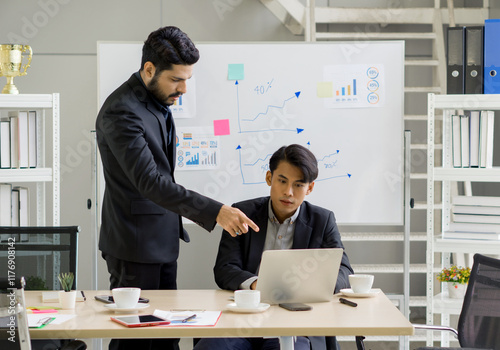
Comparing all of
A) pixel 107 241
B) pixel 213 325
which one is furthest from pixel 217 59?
pixel 213 325

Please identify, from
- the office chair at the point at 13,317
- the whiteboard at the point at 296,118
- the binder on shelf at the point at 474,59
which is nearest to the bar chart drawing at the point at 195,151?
the whiteboard at the point at 296,118

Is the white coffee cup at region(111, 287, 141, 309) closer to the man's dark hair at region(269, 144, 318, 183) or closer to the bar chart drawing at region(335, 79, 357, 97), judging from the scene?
the man's dark hair at region(269, 144, 318, 183)

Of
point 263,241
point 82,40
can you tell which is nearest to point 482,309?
point 263,241

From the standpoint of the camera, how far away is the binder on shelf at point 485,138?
3432mm

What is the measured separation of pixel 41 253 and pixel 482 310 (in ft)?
5.47

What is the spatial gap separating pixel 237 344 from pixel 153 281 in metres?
0.44

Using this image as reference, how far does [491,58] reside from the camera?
3453 millimetres

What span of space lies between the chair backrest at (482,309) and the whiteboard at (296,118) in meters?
1.26

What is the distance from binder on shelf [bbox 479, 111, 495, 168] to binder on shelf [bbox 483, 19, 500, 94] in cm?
15

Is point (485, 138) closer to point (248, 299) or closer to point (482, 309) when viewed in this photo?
Result: point (482, 309)

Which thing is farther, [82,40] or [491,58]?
[82,40]

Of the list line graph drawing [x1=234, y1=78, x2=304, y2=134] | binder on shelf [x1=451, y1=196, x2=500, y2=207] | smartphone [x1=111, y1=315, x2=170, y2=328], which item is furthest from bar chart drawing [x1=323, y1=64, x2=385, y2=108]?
smartphone [x1=111, y1=315, x2=170, y2=328]

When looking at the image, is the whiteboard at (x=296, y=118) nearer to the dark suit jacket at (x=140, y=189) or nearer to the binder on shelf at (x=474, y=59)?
the binder on shelf at (x=474, y=59)

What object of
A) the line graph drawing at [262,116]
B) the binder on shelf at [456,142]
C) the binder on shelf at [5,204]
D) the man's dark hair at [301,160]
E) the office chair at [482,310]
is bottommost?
the office chair at [482,310]
